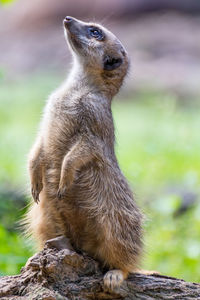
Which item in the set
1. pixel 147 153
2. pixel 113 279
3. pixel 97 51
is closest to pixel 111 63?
pixel 97 51

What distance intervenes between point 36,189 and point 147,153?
457 centimetres

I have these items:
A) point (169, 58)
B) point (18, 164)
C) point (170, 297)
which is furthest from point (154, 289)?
point (169, 58)

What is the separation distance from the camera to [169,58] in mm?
14484

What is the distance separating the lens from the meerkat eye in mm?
4668

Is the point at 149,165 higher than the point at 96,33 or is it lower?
higher

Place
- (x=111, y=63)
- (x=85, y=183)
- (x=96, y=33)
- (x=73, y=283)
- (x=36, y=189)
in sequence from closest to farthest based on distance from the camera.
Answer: (x=73, y=283)
(x=85, y=183)
(x=36, y=189)
(x=111, y=63)
(x=96, y=33)

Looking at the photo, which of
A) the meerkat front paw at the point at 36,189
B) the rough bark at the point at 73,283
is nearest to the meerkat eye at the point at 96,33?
the meerkat front paw at the point at 36,189

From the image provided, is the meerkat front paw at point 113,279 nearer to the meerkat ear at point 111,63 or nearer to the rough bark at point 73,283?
the rough bark at point 73,283

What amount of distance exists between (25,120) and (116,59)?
256 inches

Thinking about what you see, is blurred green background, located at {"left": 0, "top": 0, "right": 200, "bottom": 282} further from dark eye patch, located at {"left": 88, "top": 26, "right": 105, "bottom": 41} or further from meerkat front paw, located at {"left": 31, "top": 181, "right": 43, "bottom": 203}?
dark eye patch, located at {"left": 88, "top": 26, "right": 105, "bottom": 41}

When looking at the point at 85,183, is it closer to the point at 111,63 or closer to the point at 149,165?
the point at 111,63

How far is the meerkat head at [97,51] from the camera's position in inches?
178

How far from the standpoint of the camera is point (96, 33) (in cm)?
469

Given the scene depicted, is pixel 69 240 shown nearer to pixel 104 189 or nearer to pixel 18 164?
pixel 104 189
